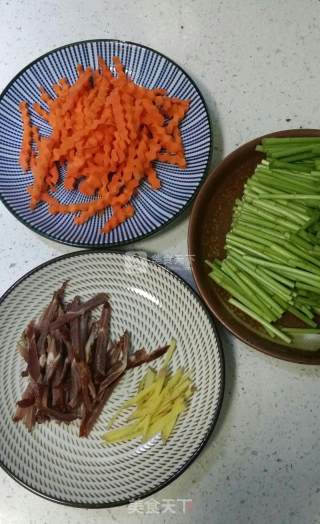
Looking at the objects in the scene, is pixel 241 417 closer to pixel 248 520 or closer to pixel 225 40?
pixel 248 520

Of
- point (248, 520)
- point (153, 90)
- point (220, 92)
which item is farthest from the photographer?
point (220, 92)

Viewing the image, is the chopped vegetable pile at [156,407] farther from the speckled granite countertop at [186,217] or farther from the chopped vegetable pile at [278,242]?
the chopped vegetable pile at [278,242]

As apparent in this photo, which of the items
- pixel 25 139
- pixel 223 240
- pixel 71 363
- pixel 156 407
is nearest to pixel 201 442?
pixel 156 407

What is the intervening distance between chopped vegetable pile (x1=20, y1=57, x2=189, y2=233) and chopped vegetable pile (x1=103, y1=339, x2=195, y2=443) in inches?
15.2

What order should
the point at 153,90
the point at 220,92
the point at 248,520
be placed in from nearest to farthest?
1. the point at 248,520
2. the point at 153,90
3. the point at 220,92

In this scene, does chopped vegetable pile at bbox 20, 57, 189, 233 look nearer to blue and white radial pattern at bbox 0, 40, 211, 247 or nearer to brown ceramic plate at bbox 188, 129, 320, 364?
blue and white radial pattern at bbox 0, 40, 211, 247

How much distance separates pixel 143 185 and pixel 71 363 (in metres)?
0.48

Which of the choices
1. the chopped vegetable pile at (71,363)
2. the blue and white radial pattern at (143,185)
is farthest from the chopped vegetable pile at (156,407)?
the blue and white radial pattern at (143,185)

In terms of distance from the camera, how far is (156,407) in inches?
45.4

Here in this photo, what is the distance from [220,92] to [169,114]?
0.21 meters

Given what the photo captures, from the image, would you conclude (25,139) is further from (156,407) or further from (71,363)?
(156,407)

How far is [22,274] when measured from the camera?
4.40 ft

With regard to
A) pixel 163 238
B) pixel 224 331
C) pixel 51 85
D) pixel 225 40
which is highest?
pixel 225 40

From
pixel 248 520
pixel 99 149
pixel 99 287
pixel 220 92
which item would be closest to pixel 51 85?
pixel 99 149
